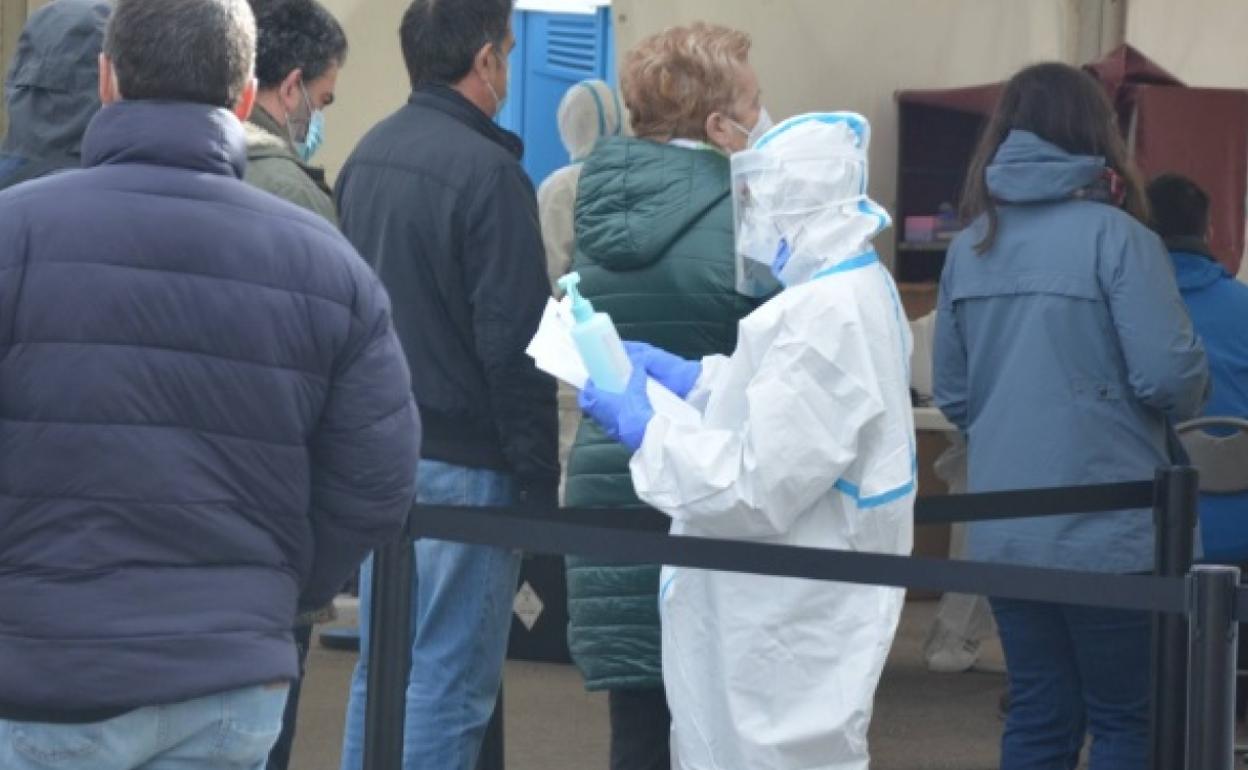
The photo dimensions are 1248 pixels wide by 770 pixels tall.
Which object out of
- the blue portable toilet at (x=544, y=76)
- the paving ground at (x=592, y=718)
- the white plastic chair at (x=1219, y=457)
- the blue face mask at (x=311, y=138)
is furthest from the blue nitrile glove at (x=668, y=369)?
the blue portable toilet at (x=544, y=76)

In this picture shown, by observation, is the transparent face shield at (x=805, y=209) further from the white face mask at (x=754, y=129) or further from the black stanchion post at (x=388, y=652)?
the black stanchion post at (x=388, y=652)

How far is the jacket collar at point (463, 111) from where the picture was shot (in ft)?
15.5

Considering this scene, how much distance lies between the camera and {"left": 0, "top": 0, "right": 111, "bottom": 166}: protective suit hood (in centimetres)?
445

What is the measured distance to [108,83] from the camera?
310 centimetres

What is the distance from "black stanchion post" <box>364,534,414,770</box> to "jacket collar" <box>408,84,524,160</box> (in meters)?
1.07

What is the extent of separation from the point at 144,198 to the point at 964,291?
2.43 meters

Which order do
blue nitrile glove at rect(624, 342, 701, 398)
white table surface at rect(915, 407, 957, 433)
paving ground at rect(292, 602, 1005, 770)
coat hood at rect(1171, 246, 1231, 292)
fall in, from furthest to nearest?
white table surface at rect(915, 407, 957, 433)
paving ground at rect(292, 602, 1005, 770)
coat hood at rect(1171, 246, 1231, 292)
blue nitrile glove at rect(624, 342, 701, 398)

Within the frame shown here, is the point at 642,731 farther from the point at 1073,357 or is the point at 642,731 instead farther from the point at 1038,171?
the point at 1038,171

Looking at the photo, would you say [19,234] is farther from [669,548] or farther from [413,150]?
[413,150]

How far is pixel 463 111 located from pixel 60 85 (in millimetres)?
791

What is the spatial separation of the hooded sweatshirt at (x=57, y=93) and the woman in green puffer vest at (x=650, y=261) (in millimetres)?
963

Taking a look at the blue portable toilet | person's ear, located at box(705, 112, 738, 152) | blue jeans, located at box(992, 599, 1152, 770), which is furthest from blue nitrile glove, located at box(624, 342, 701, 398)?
the blue portable toilet

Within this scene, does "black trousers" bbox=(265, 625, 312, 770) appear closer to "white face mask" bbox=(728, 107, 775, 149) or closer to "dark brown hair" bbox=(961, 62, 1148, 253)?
"white face mask" bbox=(728, 107, 775, 149)

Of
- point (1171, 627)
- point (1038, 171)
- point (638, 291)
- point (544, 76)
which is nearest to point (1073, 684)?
point (1171, 627)
